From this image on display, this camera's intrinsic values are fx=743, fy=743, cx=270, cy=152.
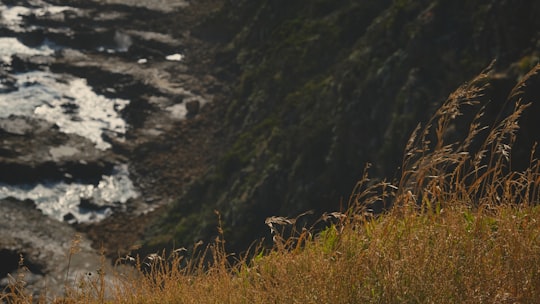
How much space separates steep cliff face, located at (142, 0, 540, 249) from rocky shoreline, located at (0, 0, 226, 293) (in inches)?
102

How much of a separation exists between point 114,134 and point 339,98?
1646cm

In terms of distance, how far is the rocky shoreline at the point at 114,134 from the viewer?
30.0 metres

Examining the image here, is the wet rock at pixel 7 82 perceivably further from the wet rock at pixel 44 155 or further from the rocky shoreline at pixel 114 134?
the wet rock at pixel 44 155

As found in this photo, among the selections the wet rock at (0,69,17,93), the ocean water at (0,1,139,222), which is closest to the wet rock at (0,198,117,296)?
the ocean water at (0,1,139,222)

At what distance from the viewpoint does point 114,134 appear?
126 ft

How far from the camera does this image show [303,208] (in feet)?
77.3

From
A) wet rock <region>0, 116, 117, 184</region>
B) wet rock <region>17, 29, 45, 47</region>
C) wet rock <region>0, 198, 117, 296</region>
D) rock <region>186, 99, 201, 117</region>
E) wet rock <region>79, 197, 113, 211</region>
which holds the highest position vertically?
wet rock <region>17, 29, 45, 47</region>

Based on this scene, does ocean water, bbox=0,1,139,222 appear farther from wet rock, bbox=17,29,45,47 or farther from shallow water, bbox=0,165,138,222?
wet rock, bbox=17,29,45,47

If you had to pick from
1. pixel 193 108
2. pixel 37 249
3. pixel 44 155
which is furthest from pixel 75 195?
pixel 193 108

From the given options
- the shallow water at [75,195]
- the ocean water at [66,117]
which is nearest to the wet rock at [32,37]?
the ocean water at [66,117]

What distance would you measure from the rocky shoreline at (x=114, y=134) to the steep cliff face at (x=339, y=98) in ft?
8.53

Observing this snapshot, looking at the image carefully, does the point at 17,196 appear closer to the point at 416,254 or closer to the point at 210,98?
the point at 210,98

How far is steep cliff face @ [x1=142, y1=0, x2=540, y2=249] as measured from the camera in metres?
21.0

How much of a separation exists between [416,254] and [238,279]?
6.21ft
